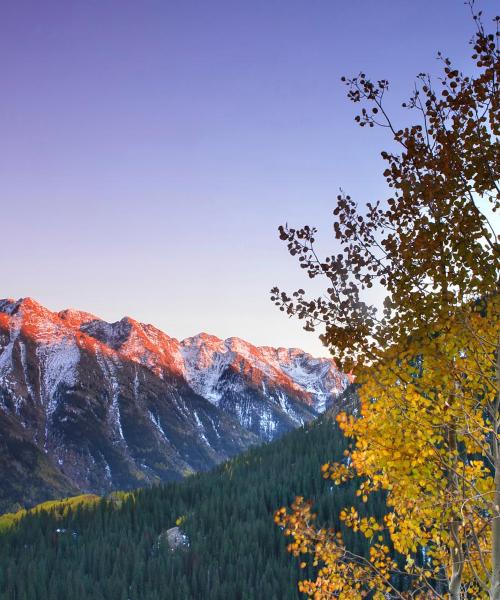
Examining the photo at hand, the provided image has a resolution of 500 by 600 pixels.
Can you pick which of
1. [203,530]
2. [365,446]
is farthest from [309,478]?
[365,446]

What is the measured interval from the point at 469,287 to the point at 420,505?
437 cm

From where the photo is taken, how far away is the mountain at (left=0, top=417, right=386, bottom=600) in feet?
434

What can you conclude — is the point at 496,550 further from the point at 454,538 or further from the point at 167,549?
the point at 167,549

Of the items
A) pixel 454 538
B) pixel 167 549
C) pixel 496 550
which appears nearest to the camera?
pixel 496 550

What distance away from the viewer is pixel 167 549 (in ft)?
530

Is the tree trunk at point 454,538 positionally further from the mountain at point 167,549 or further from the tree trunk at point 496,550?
the mountain at point 167,549

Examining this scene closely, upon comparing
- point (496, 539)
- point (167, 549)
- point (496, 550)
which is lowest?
point (167, 549)

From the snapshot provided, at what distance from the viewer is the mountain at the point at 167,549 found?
132 metres

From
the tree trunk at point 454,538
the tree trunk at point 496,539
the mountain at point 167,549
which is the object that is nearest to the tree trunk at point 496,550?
the tree trunk at point 496,539

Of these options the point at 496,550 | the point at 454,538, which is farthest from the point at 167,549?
the point at 496,550

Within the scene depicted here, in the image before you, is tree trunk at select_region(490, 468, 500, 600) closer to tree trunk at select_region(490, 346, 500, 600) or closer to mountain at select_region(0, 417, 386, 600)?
tree trunk at select_region(490, 346, 500, 600)

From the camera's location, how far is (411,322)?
1079 cm

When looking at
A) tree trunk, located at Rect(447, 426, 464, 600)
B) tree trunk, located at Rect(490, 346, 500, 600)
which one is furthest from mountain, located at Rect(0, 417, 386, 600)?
tree trunk, located at Rect(490, 346, 500, 600)

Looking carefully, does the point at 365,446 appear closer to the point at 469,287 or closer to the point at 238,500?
the point at 469,287
